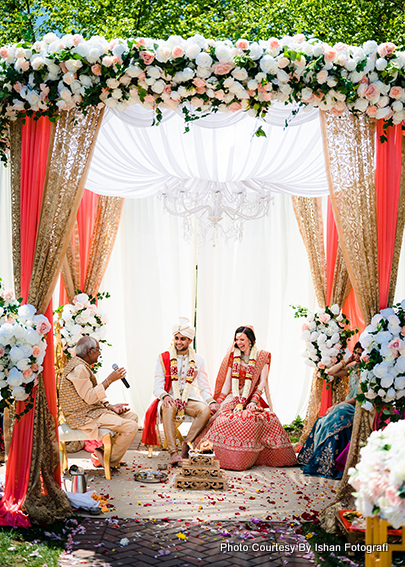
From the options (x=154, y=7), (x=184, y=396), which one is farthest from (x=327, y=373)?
(x=154, y=7)

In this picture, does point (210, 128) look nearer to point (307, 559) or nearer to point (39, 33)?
point (307, 559)

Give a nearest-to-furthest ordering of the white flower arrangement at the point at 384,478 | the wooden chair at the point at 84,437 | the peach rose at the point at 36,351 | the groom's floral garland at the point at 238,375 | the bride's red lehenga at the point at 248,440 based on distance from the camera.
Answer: the white flower arrangement at the point at 384,478
the peach rose at the point at 36,351
the wooden chair at the point at 84,437
the bride's red lehenga at the point at 248,440
the groom's floral garland at the point at 238,375

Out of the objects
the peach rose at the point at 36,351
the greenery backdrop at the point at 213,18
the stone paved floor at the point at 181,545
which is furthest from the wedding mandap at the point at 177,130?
the greenery backdrop at the point at 213,18

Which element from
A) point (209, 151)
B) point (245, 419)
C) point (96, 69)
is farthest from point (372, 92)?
point (245, 419)

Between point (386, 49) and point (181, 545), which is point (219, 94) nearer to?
point (386, 49)

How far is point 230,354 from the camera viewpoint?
245 inches

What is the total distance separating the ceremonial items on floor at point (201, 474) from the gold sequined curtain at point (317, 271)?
159 centimetres

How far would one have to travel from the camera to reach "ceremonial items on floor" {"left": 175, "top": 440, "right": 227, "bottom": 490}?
16.0ft

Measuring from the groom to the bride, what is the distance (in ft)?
0.48

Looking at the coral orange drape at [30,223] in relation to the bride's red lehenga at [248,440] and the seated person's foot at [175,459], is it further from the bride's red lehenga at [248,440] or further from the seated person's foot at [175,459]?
the bride's red lehenga at [248,440]

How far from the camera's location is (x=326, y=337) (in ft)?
19.3

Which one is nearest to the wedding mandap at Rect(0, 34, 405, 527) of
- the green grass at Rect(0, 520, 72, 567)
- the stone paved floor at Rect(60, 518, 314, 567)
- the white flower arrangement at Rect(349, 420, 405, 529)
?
the green grass at Rect(0, 520, 72, 567)

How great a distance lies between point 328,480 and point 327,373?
1107 millimetres

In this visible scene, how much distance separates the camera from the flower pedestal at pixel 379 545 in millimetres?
2721
